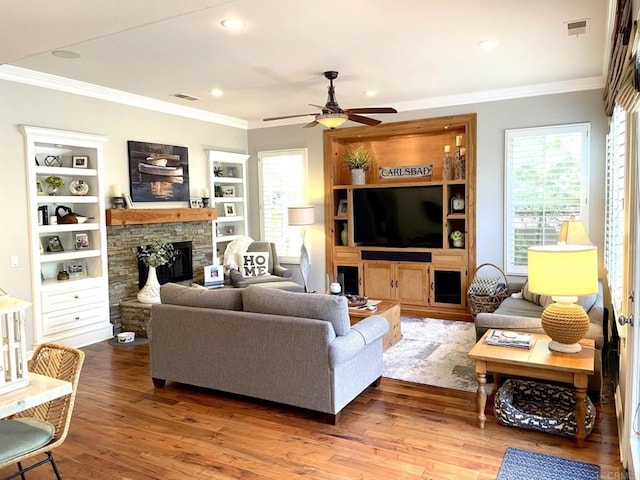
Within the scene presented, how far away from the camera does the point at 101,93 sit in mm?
5762

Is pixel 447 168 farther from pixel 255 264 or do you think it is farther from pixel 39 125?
pixel 39 125

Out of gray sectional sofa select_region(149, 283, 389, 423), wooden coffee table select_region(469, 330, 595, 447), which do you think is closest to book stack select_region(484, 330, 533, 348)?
wooden coffee table select_region(469, 330, 595, 447)

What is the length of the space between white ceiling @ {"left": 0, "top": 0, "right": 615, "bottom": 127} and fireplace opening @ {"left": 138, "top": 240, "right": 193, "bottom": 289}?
202 cm

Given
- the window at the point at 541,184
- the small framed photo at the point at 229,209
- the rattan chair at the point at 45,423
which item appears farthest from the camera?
the small framed photo at the point at 229,209

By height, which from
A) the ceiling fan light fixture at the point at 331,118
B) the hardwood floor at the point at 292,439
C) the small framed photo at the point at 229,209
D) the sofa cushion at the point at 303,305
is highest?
the ceiling fan light fixture at the point at 331,118

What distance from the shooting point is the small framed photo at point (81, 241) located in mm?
5699

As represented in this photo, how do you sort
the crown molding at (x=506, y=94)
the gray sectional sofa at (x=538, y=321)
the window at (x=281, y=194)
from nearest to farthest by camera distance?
the gray sectional sofa at (x=538, y=321) < the crown molding at (x=506, y=94) < the window at (x=281, y=194)

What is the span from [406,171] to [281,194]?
2068 millimetres

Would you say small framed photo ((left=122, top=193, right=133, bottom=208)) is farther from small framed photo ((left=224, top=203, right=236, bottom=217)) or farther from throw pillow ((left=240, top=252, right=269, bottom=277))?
small framed photo ((left=224, top=203, right=236, bottom=217))

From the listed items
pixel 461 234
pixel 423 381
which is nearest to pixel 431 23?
pixel 423 381

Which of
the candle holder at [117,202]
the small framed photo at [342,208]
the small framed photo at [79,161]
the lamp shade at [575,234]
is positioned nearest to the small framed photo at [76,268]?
the candle holder at [117,202]

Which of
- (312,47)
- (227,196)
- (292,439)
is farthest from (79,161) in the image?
(292,439)

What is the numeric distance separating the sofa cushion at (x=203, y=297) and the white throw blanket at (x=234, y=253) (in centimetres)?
296

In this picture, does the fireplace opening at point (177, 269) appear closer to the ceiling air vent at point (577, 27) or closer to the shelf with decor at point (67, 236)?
the shelf with decor at point (67, 236)
